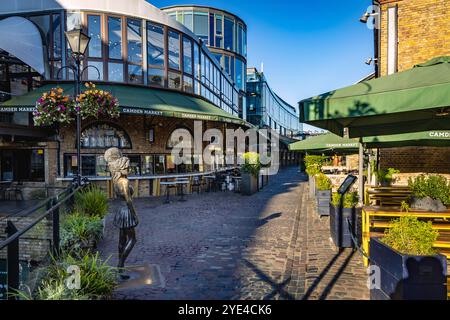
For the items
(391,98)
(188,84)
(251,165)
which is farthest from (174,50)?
(391,98)

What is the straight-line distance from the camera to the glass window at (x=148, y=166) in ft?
43.6

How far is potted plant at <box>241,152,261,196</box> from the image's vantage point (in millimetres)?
13617

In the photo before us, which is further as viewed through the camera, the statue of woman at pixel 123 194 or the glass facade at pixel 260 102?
the glass facade at pixel 260 102

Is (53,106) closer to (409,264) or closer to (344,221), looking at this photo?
(344,221)

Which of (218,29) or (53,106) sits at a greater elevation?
(218,29)

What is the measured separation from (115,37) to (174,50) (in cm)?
292

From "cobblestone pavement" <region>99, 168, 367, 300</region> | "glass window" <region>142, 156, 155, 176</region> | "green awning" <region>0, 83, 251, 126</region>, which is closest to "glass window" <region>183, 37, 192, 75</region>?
"green awning" <region>0, 83, 251, 126</region>

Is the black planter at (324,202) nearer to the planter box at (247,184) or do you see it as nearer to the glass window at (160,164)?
the planter box at (247,184)

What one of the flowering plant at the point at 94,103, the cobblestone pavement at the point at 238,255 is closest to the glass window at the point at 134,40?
the flowering plant at the point at 94,103

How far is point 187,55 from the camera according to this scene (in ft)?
51.5

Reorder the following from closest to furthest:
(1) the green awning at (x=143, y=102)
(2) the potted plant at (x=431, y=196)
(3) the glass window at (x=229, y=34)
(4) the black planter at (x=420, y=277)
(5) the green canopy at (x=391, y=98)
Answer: (4) the black planter at (x=420, y=277), (5) the green canopy at (x=391, y=98), (2) the potted plant at (x=431, y=196), (1) the green awning at (x=143, y=102), (3) the glass window at (x=229, y=34)

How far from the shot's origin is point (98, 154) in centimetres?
1265

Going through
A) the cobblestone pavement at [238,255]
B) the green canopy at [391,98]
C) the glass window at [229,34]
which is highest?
the glass window at [229,34]

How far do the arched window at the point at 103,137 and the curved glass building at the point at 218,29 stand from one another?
52.4 feet
